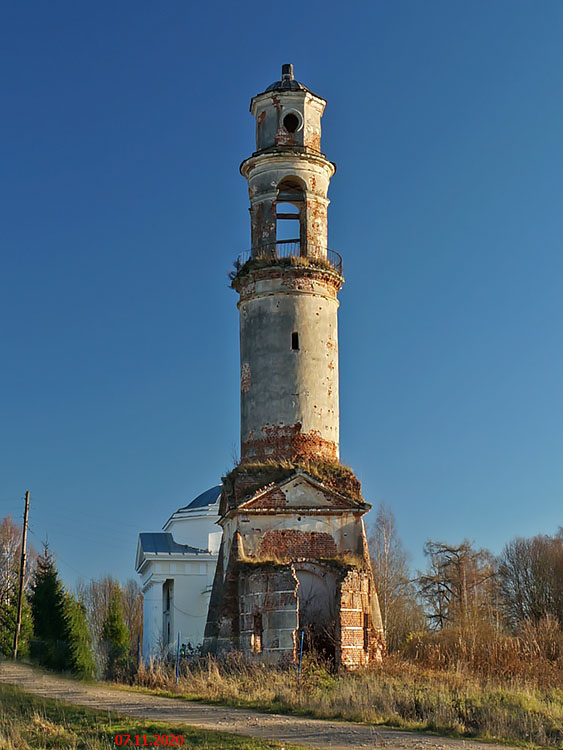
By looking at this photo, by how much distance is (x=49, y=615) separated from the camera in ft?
106

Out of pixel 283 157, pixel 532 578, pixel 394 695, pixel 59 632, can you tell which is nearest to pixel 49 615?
pixel 59 632

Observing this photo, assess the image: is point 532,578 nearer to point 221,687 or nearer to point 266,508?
point 266,508

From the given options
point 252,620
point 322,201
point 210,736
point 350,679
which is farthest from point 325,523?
point 210,736

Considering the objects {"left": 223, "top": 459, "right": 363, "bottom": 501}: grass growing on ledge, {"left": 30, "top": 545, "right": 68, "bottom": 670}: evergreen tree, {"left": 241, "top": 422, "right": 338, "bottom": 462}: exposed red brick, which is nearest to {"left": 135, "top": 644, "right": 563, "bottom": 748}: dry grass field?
{"left": 223, "top": 459, "right": 363, "bottom": 501}: grass growing on ledge

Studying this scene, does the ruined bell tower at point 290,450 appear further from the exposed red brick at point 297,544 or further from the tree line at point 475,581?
the tree line at point 475,581

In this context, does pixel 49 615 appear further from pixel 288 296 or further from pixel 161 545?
pixel 288 296

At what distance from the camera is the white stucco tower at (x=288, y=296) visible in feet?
84.6

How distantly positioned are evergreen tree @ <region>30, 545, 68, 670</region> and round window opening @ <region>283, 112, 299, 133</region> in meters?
16.6

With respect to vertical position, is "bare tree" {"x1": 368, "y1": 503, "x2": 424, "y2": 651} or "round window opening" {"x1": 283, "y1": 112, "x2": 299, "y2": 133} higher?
"round window opening" {"x1": 283, "y1": 112, "x2": 299, "y2": 133}

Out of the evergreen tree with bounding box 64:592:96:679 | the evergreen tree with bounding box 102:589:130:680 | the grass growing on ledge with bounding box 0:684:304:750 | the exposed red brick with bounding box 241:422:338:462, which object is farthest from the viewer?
the evergreen tree with bounding box 102:589:130:680

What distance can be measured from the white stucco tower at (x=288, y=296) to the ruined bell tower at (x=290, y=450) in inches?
1.2

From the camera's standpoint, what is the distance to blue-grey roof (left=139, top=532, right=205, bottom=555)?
35750mm

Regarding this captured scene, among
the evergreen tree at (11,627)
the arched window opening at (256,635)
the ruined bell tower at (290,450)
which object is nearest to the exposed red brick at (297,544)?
the ruined bell tower at (290,450)

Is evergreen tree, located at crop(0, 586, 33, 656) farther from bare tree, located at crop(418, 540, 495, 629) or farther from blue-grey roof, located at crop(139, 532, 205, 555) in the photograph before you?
bare tree, located at crop(418, 540, 495, 629)
